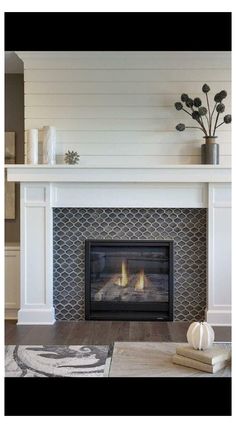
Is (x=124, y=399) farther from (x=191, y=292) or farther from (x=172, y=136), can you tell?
(x=172, y=136)

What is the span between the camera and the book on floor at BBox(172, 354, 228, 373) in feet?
6.75

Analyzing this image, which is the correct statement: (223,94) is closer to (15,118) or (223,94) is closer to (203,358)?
(15,118)

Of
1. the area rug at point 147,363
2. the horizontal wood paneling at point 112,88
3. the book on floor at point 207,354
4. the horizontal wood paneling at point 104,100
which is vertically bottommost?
the area rug at point 147,363

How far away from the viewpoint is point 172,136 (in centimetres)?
441

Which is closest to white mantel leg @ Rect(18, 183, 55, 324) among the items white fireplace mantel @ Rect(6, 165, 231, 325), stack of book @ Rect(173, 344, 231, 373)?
white fireplace mantel @ Rect(6, 165, 231, 325)

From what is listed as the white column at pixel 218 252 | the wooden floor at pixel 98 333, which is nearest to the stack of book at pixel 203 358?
the wooden floor at pixel 98 333

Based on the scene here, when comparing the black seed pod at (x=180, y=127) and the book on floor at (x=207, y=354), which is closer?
the book on floor at (x=207, y=354)

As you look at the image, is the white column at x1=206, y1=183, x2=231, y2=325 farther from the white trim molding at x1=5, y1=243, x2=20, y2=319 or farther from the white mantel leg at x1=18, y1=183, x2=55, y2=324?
the white trim molding at x1=5, y1=243, x2=20, y2=319

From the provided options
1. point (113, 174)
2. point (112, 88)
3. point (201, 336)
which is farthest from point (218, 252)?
point (201, 336)

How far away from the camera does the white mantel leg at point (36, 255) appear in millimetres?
4254

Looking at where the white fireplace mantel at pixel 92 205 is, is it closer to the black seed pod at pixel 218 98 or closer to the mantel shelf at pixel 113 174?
the mantel shelf at pixel 113 174

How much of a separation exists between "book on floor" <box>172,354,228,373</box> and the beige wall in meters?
3.02

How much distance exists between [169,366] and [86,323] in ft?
7.27

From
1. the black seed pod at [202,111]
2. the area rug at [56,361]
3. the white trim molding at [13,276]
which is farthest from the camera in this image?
the white trim molding at [13,276]
